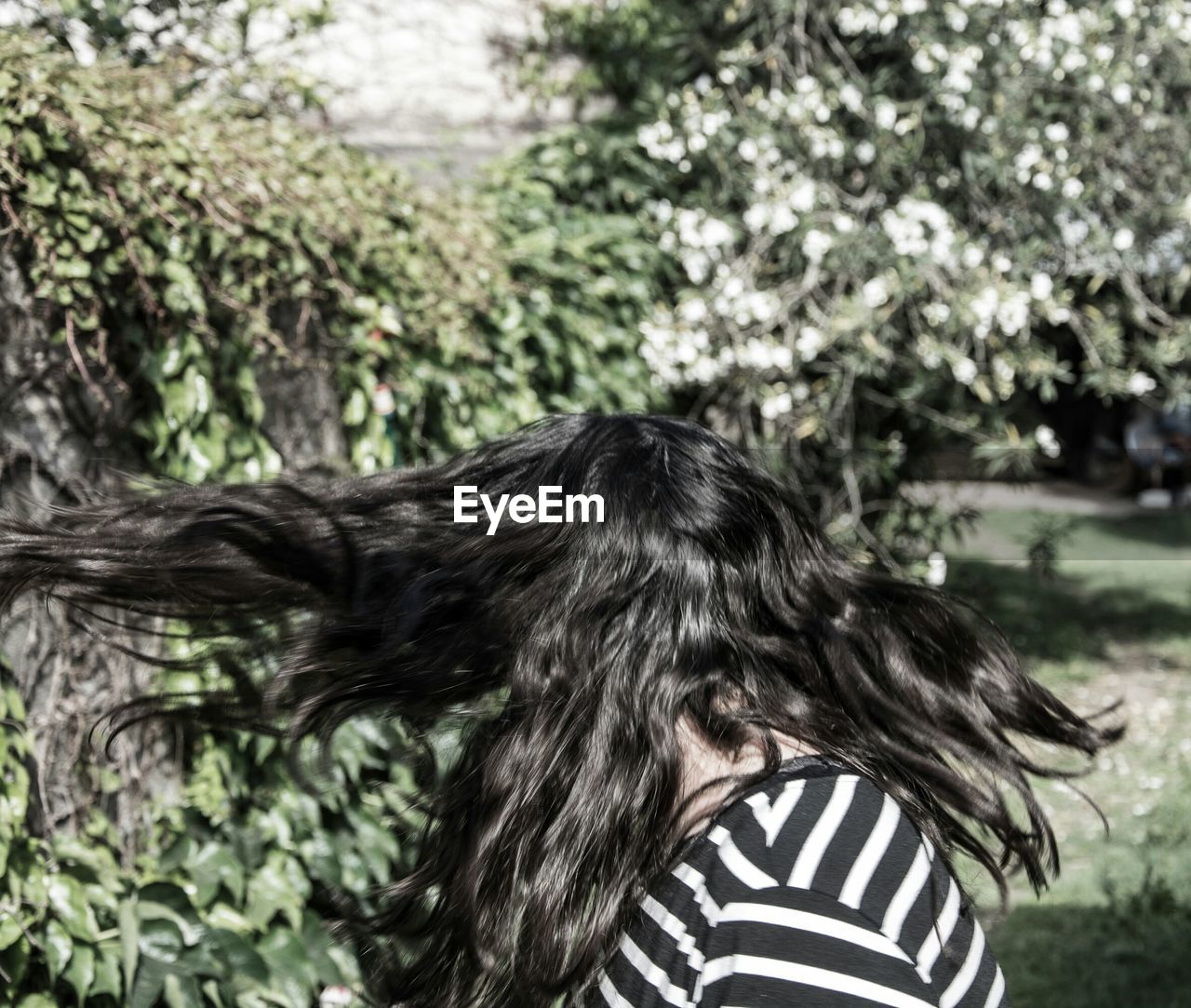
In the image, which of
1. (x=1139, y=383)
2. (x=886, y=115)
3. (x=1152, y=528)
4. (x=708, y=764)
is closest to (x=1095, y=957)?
(x=1152, y=528)

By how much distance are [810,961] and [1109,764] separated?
15.5ft

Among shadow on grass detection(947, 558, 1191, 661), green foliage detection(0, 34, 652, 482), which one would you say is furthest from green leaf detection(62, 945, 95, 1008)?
shadow on grass detection(947, 558, 1191, 661)

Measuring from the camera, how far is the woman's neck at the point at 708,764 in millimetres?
1154

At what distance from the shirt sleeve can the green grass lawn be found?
946 mm

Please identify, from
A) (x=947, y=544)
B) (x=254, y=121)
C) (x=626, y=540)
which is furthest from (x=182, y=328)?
(x=947, y=544)

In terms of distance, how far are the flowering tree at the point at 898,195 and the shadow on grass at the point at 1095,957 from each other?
6.08 ft

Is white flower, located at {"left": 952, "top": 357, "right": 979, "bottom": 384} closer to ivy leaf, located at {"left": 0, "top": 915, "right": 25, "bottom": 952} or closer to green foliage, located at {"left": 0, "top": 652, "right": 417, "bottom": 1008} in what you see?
green foliage, located at {"left": 0, "top": 652, "right": 417, "bottom": 1008}

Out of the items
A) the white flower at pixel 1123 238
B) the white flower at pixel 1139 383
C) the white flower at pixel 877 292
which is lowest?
the white flower at pixel 1139 383

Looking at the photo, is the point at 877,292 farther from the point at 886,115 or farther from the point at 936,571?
the point at 936,571

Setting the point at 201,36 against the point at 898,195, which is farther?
the point at 898,195

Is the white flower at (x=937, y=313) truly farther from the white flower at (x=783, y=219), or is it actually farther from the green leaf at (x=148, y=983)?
the green leaf at (x=148, y=983)

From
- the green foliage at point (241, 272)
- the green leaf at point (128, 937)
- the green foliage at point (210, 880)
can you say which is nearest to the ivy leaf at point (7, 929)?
the green foliage at point (210, 880)

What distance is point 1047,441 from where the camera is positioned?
473 centimetres

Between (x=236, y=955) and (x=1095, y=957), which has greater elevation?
(x=236, y=955)
